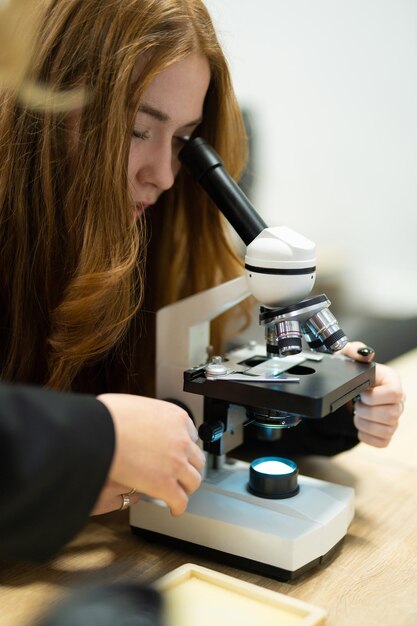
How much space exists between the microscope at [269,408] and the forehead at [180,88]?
7 centimetres

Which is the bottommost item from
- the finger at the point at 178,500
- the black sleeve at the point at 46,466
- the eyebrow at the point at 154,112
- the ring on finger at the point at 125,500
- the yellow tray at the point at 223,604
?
the yellow tray at the point at 223,604

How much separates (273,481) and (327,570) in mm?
151

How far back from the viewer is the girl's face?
1.12 metres

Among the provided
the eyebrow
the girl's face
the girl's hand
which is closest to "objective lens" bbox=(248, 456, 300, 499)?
the girl's hand

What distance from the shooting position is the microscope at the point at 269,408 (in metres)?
0.96

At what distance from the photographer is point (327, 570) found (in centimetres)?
99

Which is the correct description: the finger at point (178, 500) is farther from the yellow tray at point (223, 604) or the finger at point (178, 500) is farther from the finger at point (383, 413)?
the finger at point (383, 413)

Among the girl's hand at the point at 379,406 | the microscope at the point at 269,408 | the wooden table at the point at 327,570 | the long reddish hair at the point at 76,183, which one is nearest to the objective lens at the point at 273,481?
the microscope at the point at 269,408

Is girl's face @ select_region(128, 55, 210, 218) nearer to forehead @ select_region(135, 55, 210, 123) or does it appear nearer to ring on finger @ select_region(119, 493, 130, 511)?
forehead @ select_region(135, 55, 210, 123)

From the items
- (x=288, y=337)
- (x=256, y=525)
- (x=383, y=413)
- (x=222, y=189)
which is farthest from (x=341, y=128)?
(x=256, y=525)

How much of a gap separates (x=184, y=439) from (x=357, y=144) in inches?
43.2

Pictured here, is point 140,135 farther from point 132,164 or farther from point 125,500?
point 125,500

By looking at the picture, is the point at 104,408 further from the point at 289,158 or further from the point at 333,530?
the point at 289,158

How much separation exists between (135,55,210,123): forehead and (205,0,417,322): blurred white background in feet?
1.50
